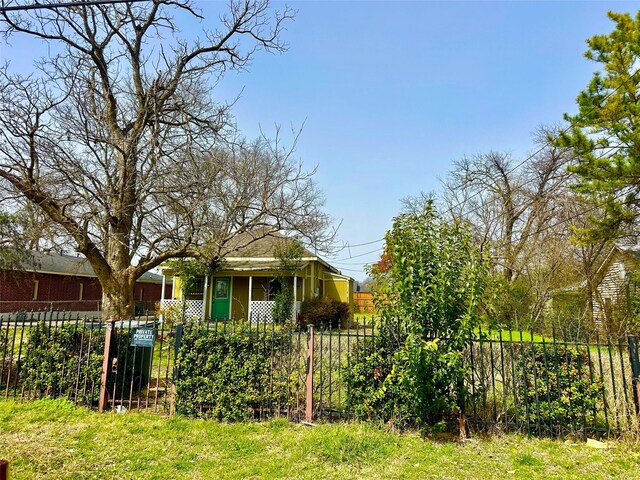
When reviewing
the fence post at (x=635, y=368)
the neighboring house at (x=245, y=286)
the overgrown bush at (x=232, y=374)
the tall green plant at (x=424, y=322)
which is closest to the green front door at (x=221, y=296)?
the neighboring house at (x=245, y=286)

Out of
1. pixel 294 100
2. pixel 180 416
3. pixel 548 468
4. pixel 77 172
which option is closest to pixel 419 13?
pixel 294 100

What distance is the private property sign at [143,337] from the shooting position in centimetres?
598

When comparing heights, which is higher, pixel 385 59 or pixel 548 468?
pixel 385 59

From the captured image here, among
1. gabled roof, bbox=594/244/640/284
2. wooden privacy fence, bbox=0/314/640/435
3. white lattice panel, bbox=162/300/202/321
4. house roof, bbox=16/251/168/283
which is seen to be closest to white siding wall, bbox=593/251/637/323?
gabled roof, bbox=594/244/640/284

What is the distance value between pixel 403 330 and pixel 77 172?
1016cm

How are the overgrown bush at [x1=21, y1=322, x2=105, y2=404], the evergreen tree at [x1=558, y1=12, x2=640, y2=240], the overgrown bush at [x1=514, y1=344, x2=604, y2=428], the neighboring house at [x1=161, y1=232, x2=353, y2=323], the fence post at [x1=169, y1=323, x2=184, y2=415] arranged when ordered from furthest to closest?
the neighboring house at [x1=161, y1=232, x2=353, y2=323]
the evergreen tree at [x1=558, y1=12, x2=640, y2=240]
the overgrown bush at [x1=21, y1=322, x2=105, y2=404]
the fence post at [x1=169, y1=323, x2=184, y2=415]
the overgrown bush at [x1=514, y1=344, x2=604, y2=428]

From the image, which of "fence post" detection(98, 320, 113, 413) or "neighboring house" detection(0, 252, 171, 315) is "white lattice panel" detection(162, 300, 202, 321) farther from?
"fence post" detection(98, 320, 113, 413)

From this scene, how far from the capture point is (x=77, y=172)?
10.7 meters

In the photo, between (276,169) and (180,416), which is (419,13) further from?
(276,169)

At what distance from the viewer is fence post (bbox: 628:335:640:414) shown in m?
4.59

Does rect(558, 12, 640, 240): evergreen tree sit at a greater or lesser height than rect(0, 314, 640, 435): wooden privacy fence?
greater

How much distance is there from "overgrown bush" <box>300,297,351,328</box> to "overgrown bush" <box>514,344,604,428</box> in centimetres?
1284

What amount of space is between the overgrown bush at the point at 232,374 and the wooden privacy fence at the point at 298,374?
15 millimetres

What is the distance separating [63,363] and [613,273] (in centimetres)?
1926
